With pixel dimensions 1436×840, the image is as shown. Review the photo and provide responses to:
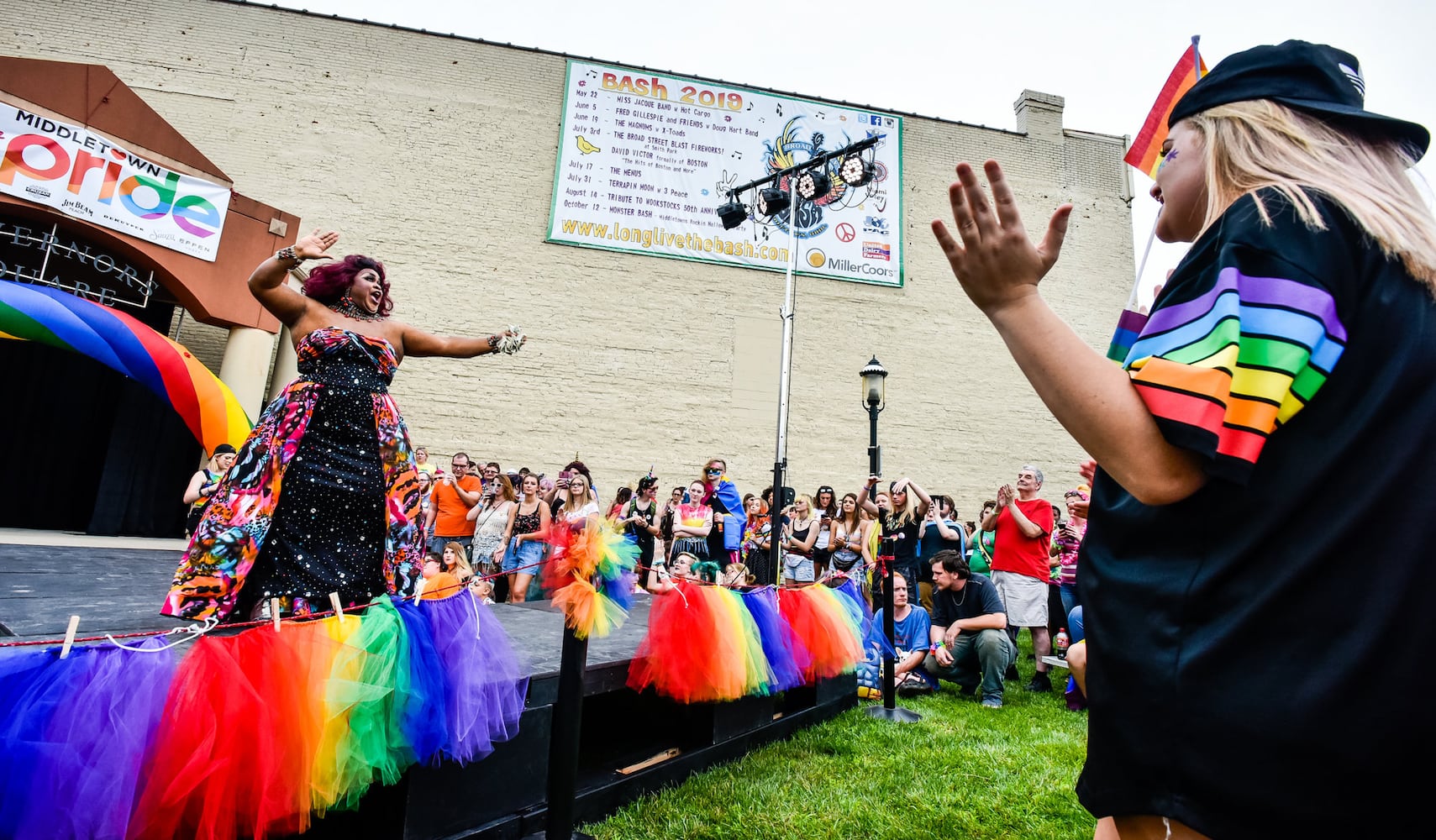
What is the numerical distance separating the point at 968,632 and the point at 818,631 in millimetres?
2122

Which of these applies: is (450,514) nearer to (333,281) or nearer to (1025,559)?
(333,281)

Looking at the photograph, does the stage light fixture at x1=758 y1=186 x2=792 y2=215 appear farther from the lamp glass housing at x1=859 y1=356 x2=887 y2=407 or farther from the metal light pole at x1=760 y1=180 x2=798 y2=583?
the lamp glass housing at x1=859 y1=356 x2=887 y2=407

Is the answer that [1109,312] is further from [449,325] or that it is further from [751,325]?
[449,325]

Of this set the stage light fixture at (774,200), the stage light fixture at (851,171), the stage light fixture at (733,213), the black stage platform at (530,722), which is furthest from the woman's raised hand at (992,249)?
the stage light fixture at (733,213)

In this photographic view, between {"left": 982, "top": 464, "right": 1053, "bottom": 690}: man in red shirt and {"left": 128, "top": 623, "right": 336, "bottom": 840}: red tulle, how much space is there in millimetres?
5629

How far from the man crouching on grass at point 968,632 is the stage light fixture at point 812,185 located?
4.05 meters

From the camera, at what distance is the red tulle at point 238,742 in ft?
5.14

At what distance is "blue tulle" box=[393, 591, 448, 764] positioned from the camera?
1983 millimetres

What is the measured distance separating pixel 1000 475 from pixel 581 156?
10.1 meters

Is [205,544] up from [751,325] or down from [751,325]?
down

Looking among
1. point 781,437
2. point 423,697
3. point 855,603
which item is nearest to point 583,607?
point 423,697

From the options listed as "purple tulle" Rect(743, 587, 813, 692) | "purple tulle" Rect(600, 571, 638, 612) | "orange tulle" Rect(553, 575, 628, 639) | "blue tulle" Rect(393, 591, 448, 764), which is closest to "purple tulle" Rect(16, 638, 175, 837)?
"blue tulle" Rect(393, 591, 448, 764)

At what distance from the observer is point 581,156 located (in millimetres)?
13367

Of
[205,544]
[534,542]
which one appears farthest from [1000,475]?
[205,544]
